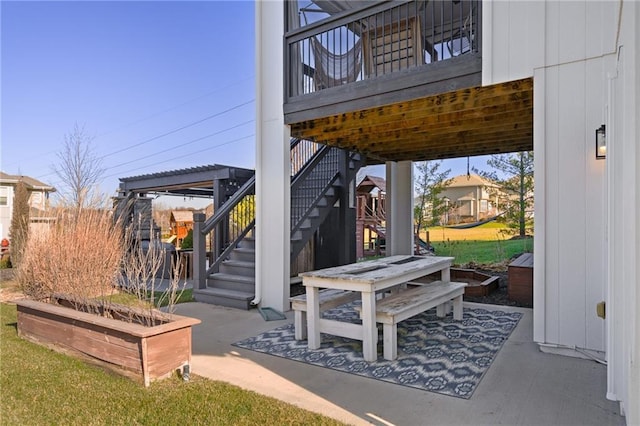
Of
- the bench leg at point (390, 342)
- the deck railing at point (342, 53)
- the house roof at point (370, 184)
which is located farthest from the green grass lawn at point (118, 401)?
the house roof at point (370, 184)

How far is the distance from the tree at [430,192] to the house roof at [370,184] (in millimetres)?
3516

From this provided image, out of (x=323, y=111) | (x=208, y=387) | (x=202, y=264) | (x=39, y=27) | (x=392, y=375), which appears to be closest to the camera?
(x=208, y=387)

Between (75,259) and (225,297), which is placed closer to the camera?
(75,259)

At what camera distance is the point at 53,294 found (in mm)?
4223

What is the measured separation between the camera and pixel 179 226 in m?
13.5

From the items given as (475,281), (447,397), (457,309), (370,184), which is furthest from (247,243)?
(370,184)

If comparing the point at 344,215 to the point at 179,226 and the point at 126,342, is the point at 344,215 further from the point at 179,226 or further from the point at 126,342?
the point at 179,226

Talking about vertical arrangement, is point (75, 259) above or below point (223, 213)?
below

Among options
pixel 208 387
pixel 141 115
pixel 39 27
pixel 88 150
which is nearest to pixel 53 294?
pixel 208 387

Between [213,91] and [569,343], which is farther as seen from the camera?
[213,91]

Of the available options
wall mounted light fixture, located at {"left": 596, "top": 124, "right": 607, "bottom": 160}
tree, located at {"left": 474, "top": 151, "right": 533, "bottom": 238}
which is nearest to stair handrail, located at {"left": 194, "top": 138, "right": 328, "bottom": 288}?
wall mounted light fixture, located at {"left": 596, "top": 124, "right": 607, "bottom": 160}

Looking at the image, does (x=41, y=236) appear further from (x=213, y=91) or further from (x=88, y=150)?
(x=213, y=91)

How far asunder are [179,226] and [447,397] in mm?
12450

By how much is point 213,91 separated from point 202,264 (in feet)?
66.1
